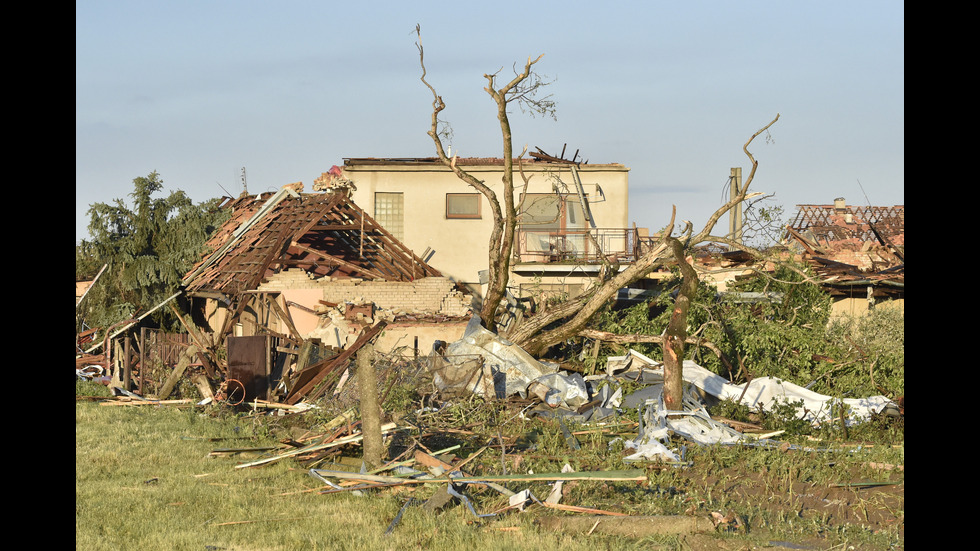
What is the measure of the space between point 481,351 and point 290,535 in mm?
7502

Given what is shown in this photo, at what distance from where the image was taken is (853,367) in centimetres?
1389

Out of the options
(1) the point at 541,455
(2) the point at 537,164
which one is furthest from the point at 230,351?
(2) the point at 537,164

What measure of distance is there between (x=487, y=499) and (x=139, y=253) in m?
18.1

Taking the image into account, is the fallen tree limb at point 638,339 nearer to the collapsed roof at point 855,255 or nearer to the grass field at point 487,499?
the grass field at point 487,499

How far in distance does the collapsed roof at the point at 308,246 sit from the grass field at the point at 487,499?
9.34 meters

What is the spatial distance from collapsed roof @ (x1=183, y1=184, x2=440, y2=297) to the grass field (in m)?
9.34

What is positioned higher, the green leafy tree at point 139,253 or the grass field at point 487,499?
the green leafy tree at point 139,253

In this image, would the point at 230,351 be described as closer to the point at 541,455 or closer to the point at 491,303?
the point at 491,303

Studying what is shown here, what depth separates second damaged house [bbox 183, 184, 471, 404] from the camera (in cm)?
1827

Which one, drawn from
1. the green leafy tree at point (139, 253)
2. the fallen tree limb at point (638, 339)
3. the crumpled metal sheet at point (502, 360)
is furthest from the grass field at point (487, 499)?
the green leafy tree at point (139, 253)

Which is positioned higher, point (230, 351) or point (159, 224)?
point (159, 224)

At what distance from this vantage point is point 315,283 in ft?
63.8

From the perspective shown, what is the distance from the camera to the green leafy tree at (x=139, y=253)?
21.8 meters
